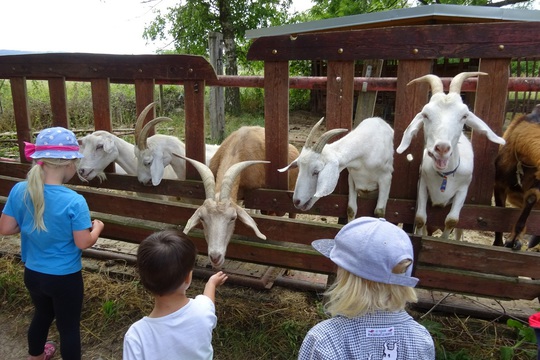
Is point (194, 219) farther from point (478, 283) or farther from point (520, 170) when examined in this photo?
point (520, 170)

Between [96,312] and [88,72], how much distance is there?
2255 mm

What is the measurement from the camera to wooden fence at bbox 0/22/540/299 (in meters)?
2.55

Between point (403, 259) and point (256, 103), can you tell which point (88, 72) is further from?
point (256, 103)

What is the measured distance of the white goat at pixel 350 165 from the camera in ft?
9.55

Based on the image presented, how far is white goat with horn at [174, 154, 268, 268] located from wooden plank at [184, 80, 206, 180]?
348 mm

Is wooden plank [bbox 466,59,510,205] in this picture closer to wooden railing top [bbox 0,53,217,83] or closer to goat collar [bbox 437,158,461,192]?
goat collar [bbox 437,158,461,192]

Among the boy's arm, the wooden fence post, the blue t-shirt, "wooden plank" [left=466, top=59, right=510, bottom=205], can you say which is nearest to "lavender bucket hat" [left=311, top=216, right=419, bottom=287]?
the boy's arm

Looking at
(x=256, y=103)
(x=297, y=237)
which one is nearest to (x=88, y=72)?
(x=297, y=237)

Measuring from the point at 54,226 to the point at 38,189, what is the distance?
0.27 m

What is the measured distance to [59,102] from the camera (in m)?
3.81

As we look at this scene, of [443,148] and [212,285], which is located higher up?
[443,148]

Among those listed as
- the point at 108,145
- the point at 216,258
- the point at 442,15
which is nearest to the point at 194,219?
the point at 216,258

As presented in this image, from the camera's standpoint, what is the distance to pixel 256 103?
54.3 feet

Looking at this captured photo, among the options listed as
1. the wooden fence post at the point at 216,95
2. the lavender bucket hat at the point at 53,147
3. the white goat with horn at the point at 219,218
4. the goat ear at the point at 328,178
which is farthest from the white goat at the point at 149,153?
the wooden fence post at the point at 216,95
